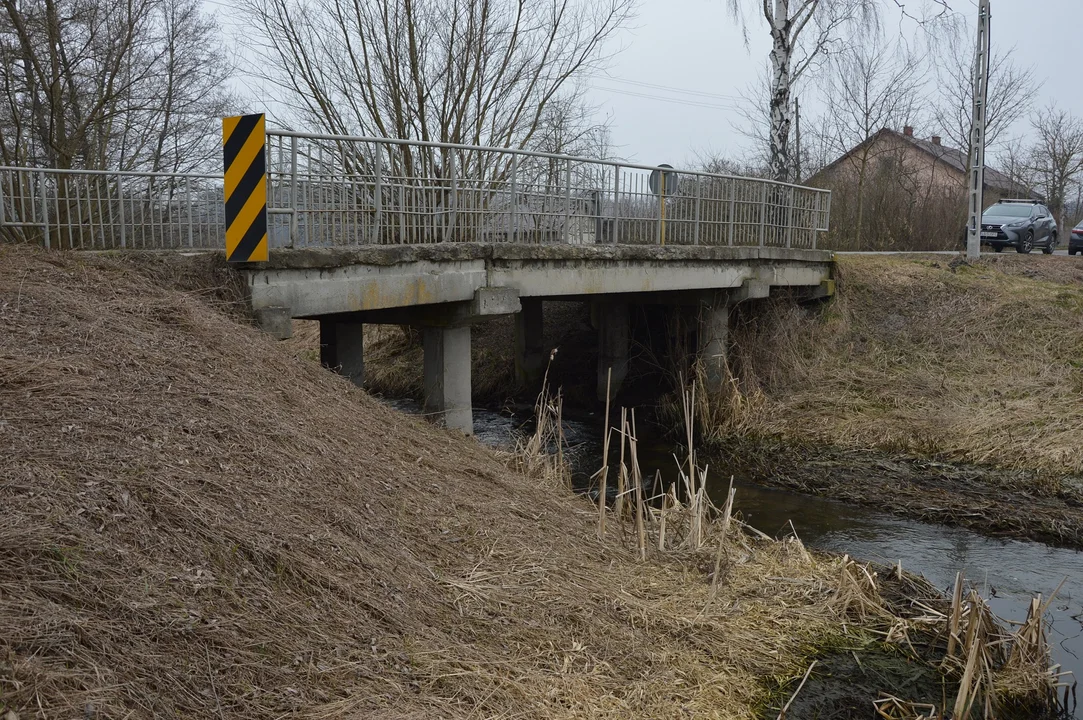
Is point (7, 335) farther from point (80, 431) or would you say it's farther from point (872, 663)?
point (872, 663)

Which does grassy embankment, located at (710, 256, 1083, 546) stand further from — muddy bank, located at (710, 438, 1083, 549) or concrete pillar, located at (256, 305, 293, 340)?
concrete pillar, located at (256, 305, 293, 340)

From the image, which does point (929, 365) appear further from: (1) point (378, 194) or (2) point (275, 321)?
(2) point (275, 321)

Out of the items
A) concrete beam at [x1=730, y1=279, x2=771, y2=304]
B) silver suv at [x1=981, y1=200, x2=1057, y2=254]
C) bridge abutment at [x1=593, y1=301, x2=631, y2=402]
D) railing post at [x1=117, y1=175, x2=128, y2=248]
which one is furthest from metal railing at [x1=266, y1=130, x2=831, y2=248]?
silver suv at [x1=981, y1=200, x2=1057, y2=254]

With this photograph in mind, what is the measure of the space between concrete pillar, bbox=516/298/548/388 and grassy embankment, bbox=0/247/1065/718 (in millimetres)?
9107

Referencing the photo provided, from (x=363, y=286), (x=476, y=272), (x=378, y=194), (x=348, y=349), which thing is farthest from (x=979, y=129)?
(x=363, y=286)

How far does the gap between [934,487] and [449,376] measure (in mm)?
5827

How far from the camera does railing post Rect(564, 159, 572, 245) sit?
35.5ft

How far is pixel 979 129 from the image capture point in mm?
17078

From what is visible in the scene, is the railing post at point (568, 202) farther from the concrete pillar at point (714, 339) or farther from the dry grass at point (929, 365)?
the dry grass at point (929, 365)

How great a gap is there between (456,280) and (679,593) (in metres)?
4.64

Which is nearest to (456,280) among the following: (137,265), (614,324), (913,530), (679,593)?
(137,265)

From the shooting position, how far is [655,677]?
15.7 feet

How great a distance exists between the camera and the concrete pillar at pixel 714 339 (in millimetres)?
14375

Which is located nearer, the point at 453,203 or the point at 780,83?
the point at 453,203
